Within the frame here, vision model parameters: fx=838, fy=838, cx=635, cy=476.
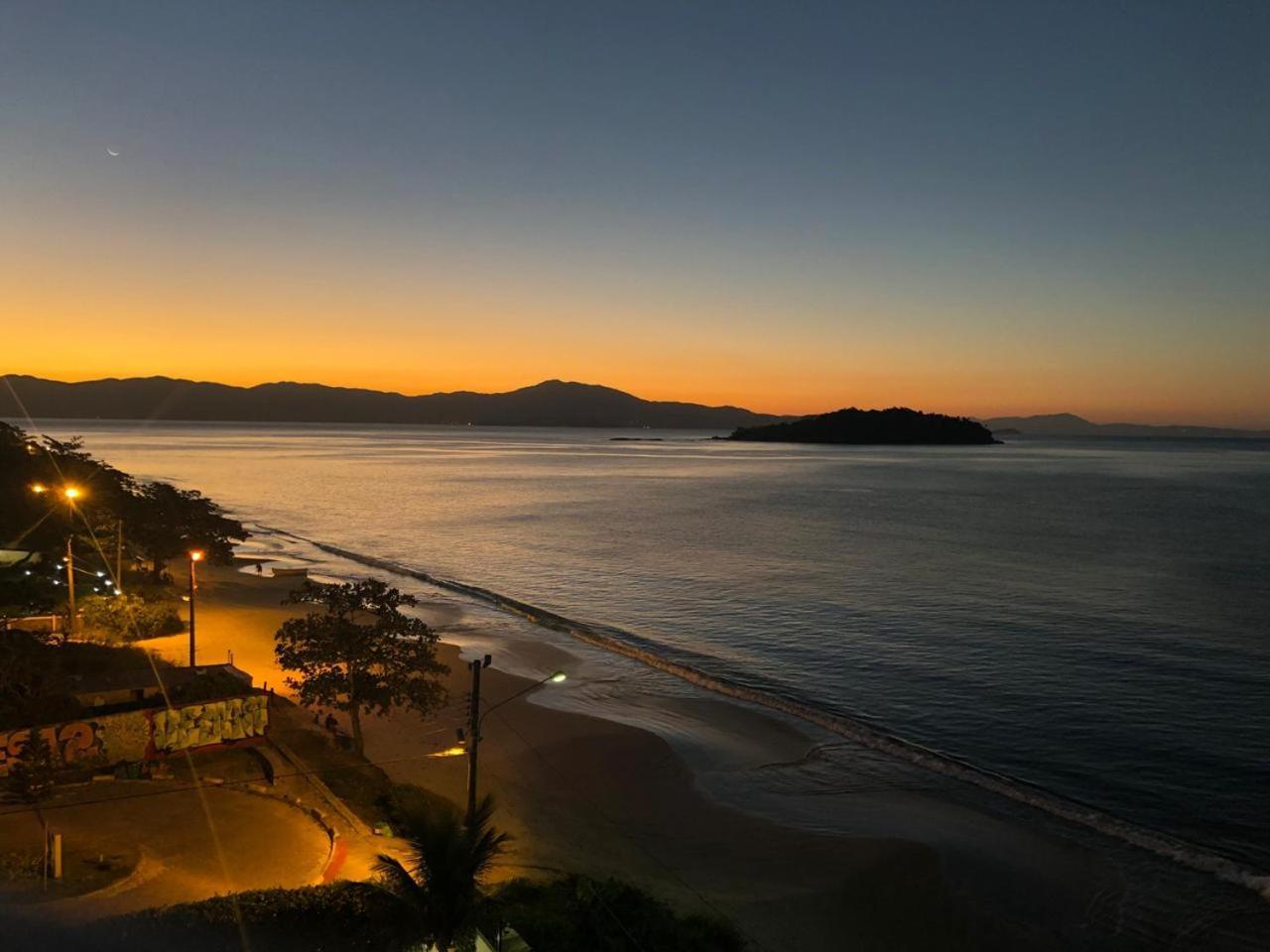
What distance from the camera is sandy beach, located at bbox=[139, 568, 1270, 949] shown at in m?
18.6

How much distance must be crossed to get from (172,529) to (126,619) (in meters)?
15.2

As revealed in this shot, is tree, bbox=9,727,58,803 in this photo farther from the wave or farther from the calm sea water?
the calm sea water

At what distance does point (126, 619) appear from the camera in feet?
121

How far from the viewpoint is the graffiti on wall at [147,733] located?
21.0 meters

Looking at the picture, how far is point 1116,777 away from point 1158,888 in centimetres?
641

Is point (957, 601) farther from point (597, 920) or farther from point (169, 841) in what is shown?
point (169, 841)

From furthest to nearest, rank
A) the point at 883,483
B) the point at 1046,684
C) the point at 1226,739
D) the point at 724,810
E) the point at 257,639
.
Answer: the point at 883,483 < the point at 257,639 < the point at 1046,684 < the point at 1226,739 < the point at 724,810

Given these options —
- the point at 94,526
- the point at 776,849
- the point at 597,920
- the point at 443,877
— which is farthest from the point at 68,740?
the point at 94,526

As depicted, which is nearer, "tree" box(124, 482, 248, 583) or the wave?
the wave

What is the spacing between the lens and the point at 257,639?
130 ft

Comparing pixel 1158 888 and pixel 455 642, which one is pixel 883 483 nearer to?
pixel 455 642

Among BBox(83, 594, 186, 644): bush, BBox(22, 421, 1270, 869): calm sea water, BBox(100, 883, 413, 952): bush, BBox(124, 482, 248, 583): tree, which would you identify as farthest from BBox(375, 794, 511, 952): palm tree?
BBox(124, 482, 248, 583): tree

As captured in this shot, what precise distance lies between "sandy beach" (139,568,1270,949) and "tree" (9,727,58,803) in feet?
27.8

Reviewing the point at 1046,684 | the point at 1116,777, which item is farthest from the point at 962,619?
the point at 1116,777
